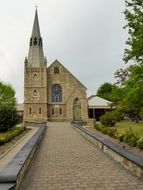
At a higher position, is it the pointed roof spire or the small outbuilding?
the pointed roof spire

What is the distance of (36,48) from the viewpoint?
64438mm

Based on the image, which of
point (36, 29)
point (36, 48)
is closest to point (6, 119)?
point (36, 48)

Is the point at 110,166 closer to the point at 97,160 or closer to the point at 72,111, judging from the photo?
the point at 97,160

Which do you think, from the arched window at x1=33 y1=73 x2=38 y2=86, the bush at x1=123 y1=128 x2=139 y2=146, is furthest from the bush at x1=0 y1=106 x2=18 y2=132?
the arched window at x1=33 y1=73 x2=38 y2=86

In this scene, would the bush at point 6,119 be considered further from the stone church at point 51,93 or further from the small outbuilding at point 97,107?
the small outbuilding at point 97,107

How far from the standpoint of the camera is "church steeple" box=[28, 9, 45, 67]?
62281mm

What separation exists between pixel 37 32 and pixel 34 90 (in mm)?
13005

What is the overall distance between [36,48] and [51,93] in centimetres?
975

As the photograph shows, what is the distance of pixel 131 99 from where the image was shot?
22438 mm

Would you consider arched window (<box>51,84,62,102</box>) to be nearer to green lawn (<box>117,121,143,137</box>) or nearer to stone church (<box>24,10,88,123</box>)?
stone church (<box>24,10,88,123</box>)

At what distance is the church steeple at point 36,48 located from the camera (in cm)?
6228

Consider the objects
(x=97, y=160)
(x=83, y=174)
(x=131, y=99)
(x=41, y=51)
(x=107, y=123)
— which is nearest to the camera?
(x=83, y=174)

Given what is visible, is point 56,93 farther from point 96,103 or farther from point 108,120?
point 108,120

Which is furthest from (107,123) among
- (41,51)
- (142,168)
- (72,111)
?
(41,51)
